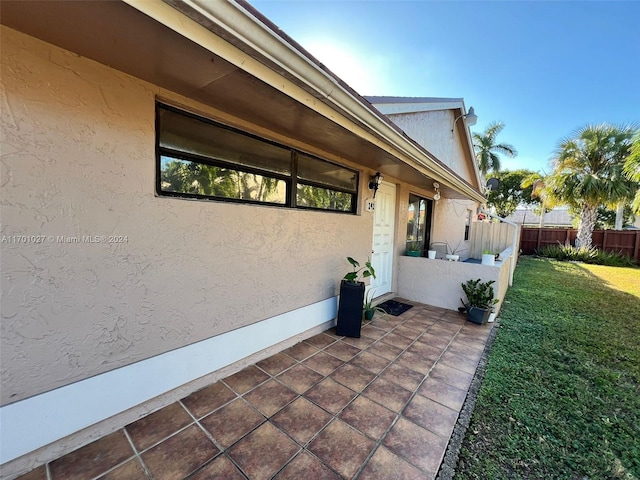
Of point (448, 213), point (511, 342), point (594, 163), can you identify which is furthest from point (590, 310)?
point (594, 163)

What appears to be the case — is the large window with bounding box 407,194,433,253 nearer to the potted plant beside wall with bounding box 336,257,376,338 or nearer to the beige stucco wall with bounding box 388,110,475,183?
the beige stucco wall with bounding box 388,110,475,183

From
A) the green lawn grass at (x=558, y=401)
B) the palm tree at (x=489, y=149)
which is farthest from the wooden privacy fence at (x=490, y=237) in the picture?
the palm tree at (x=489, y=149)

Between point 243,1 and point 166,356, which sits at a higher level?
point 243,1

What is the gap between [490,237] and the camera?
429 inches

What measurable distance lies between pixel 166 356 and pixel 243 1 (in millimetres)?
2874

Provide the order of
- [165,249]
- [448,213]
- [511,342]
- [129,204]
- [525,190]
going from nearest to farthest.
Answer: [129,204] → [165,249] → [511,342] → [448,213] → [525,190]

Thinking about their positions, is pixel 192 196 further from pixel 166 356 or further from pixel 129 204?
pixel 166 356

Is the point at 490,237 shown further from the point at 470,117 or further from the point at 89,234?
the point at 89,234

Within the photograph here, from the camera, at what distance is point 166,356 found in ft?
7.95

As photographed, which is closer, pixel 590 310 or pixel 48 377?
pixel 48 377

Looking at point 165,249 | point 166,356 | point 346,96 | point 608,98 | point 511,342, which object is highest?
point 608,98

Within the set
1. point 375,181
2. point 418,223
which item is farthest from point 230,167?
point 418,223

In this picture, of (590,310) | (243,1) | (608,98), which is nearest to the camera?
(243,1)

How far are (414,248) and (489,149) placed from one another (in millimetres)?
18497
